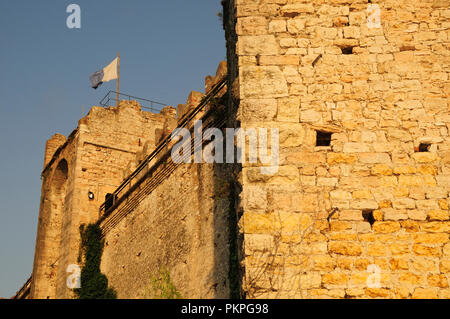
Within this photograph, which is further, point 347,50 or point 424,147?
point 347,50

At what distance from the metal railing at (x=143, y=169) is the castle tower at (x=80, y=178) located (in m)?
0.64

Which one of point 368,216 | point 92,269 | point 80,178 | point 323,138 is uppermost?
point 80,178

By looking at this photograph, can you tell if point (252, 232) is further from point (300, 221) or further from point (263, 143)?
point (263, 143)

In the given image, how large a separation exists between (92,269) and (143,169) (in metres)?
3.11

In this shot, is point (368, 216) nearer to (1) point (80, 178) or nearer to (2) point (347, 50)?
(2) point (347, 50)

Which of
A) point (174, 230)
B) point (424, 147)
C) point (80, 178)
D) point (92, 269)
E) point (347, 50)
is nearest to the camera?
point (424, 147)

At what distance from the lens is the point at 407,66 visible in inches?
238

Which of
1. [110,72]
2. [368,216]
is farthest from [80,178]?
[368,216]

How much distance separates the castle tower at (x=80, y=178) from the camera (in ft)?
52.4

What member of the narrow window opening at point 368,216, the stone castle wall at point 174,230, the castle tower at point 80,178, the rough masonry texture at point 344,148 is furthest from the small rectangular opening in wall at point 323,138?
the castle tower at point 80,178

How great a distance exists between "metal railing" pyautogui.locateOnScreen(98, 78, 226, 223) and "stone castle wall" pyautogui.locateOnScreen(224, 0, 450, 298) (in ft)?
12.5

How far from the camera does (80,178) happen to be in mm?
16281

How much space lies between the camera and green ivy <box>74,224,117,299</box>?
14.0m

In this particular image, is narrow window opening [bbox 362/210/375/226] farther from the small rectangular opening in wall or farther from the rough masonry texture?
the small rectangular opening in wall
